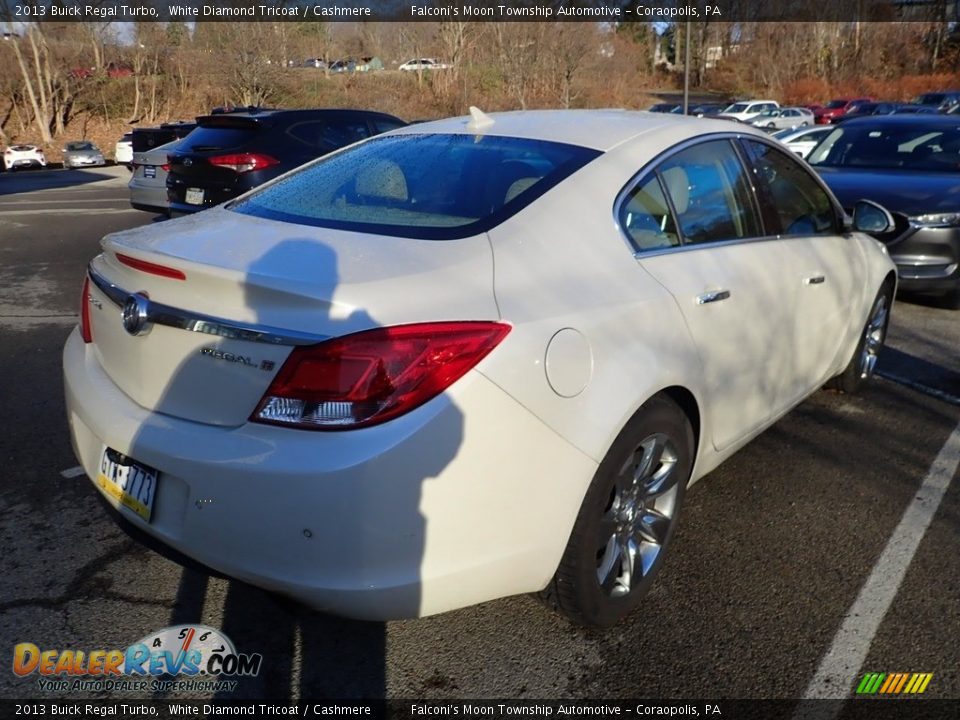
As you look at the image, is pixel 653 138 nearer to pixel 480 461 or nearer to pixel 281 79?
pixel 480 461

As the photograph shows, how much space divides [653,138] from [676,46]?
73149mm

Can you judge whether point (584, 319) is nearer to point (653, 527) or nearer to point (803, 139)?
point (653, 527)

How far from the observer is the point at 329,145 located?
9.84 m

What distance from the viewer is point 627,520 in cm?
274

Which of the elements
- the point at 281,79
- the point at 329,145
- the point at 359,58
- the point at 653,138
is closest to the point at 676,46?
the point at 359,58

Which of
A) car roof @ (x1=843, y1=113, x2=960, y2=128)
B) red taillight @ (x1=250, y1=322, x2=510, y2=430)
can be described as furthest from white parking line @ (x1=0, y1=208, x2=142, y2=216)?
red taillight @ (x1=250, y1=322, x2=510, y2=430)

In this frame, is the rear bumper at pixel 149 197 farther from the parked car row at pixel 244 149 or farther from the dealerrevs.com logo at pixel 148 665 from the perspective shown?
the dealerrevs.com logo at pixel 148 665

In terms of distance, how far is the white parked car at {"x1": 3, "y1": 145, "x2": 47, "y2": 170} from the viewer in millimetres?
32772

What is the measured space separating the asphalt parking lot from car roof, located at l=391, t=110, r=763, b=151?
1572 mm

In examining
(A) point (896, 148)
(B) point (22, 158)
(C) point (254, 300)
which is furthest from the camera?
(B) point (22, 158)

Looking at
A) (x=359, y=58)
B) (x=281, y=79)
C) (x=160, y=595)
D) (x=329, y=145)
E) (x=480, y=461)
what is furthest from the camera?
(x=359, y=58)

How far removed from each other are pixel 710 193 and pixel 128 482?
92.7 inches

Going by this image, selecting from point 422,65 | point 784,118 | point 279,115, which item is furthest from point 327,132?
point 422,65

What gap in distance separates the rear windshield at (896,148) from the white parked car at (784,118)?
29.5 metres
